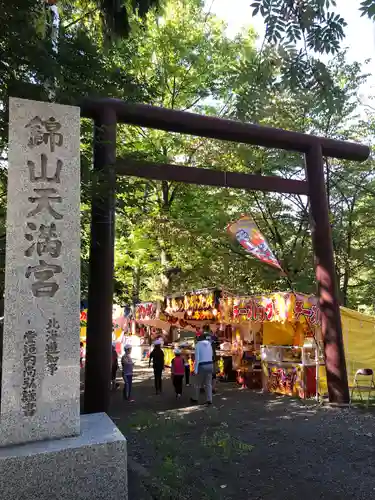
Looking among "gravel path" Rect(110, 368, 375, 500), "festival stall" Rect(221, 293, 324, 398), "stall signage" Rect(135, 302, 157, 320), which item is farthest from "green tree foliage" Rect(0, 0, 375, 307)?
"gravel path" Rect(110, 368, 375, 500)

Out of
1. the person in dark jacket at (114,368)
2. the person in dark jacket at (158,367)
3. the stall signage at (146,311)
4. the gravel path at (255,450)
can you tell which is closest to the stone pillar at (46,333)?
the gravel path at (255,450)

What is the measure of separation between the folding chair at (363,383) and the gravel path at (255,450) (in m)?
1.42

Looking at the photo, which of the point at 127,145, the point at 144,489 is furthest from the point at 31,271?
the point at 127,145

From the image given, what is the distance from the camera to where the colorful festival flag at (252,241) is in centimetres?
964

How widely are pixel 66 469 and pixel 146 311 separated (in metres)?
14.3

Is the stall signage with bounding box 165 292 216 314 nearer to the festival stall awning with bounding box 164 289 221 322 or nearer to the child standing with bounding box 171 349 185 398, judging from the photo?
the festival stall awning with bounding box 164 289 221 322

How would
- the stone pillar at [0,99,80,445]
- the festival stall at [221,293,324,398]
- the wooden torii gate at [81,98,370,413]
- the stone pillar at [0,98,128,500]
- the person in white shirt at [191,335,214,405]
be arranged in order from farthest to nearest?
the festival stall at [221,293,324,398], the person in white shirt at [191,335,214,405], the wooden torii gate at [81,98,370,413], the stone pillar at [0,99,80,445], the stone pillar at [0,98,128,500]

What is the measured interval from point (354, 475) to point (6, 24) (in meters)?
6.01

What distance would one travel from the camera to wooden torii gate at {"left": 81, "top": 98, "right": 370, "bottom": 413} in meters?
7.30

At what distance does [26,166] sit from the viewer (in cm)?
410

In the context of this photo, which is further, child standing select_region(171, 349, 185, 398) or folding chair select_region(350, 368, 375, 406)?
child standing select_region(171, 349, 185, 398)

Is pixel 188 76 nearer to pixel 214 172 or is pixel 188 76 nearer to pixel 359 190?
pixel 359 190

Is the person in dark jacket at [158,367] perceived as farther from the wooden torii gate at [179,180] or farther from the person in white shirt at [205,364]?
→ the wooden torii gate at [179,180]

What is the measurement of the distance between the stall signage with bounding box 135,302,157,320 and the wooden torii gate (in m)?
8.63
